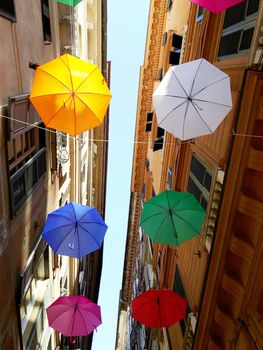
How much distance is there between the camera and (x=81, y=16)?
16.8 meters

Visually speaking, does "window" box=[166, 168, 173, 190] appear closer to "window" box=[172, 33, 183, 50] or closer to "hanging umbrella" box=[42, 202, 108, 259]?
"hanging umbrella" box=[42, 202, 108, 259]

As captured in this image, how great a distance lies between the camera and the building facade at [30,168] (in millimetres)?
8406

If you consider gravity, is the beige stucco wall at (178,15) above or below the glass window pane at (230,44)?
above

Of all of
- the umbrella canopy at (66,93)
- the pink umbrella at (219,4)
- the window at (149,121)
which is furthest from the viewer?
the window at (149,121)

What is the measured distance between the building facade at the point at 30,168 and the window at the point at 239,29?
478 centimetres

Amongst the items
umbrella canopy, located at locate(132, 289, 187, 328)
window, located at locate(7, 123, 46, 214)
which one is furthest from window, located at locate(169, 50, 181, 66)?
umbrella canopy, located at locate(132, 289, 187, 328)

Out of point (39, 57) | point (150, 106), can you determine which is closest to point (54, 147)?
point (39, 57)

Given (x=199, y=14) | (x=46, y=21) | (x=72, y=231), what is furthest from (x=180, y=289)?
(x=46, y=21)

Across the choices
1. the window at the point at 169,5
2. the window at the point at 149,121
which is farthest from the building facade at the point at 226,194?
the window at the point at 149,121

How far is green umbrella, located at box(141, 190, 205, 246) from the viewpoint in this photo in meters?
10.0

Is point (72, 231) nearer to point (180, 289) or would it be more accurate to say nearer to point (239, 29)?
point (180, 289)

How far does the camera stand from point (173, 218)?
10109mm

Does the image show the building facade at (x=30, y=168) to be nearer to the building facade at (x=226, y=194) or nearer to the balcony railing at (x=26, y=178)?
the balcony railing at (x=26, y=178)

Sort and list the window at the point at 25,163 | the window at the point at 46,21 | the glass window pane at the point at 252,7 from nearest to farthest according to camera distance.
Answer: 1. the glass window pane at the point at 252,7
2. the window at the point at 25,163
3. the window at the point at 46,21
